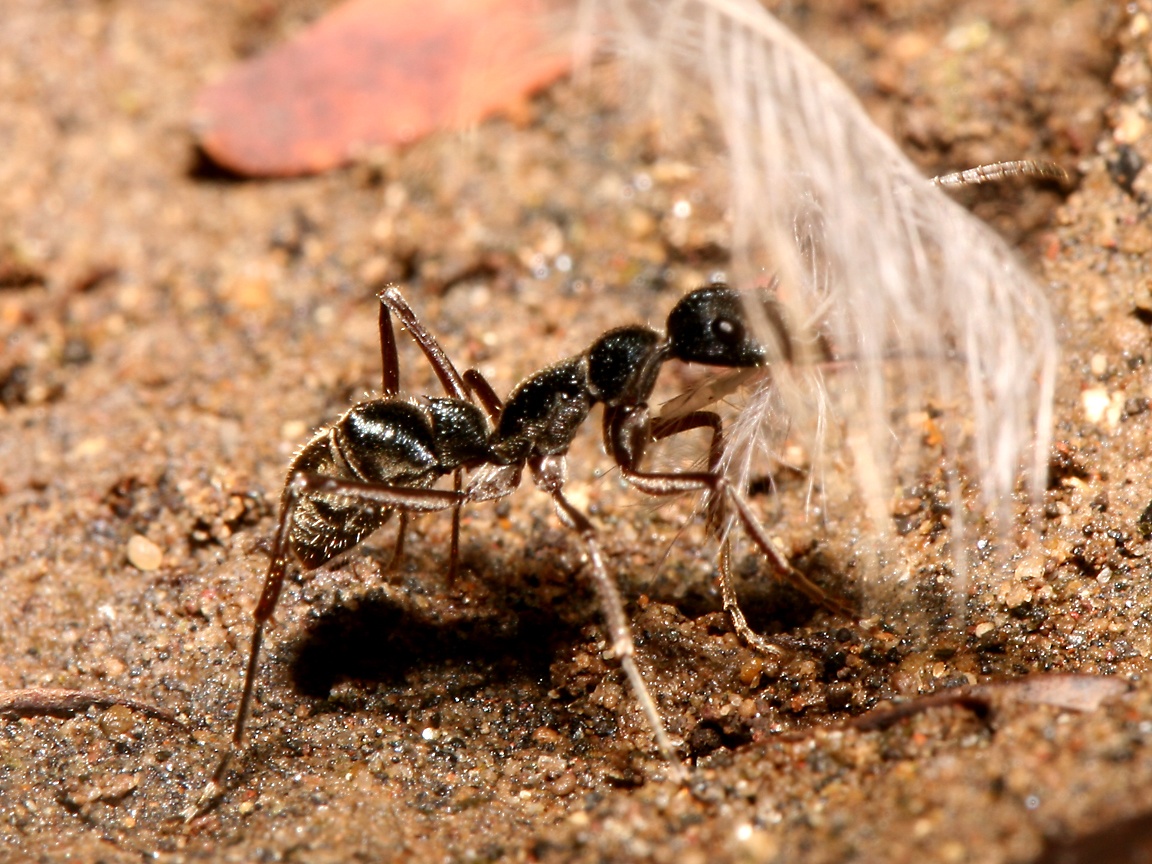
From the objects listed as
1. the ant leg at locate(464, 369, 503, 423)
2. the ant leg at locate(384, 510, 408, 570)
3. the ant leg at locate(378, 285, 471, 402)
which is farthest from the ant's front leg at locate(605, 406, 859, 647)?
the ant leg at locate(384, 510, 408, 570)

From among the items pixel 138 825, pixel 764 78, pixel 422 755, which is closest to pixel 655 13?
pixel 764 78

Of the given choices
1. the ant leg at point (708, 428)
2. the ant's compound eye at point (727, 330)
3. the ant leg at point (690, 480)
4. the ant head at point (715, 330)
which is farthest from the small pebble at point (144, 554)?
the ant's compound eye at point (727, 330)

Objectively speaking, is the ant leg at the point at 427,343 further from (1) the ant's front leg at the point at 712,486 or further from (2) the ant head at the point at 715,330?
(2) the ant head at the point at 715,330

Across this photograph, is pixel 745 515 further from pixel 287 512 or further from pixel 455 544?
pixel 287 512

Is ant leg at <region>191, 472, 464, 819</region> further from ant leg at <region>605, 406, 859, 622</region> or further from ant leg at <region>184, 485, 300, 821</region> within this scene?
ant leg at <region>605, 406, 859, 622</region>

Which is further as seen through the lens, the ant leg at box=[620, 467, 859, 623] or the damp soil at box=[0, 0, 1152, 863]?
the ant leg at box=[620, 467, 859, 623]

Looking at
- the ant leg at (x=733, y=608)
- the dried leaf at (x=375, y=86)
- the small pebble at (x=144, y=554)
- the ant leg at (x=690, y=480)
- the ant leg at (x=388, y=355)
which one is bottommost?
the ant leg at (x=733, y=608)

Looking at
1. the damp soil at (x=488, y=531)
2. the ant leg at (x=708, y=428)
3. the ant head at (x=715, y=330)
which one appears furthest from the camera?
the ant leg at (x=708, y=428)

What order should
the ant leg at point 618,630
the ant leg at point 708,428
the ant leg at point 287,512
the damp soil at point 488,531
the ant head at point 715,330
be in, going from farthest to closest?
the ant leg at point 708,428
the ant head at point 715,330
the ant leg at point 287,512
the ant leg at point 618,630
the damp soil at point 488,531
